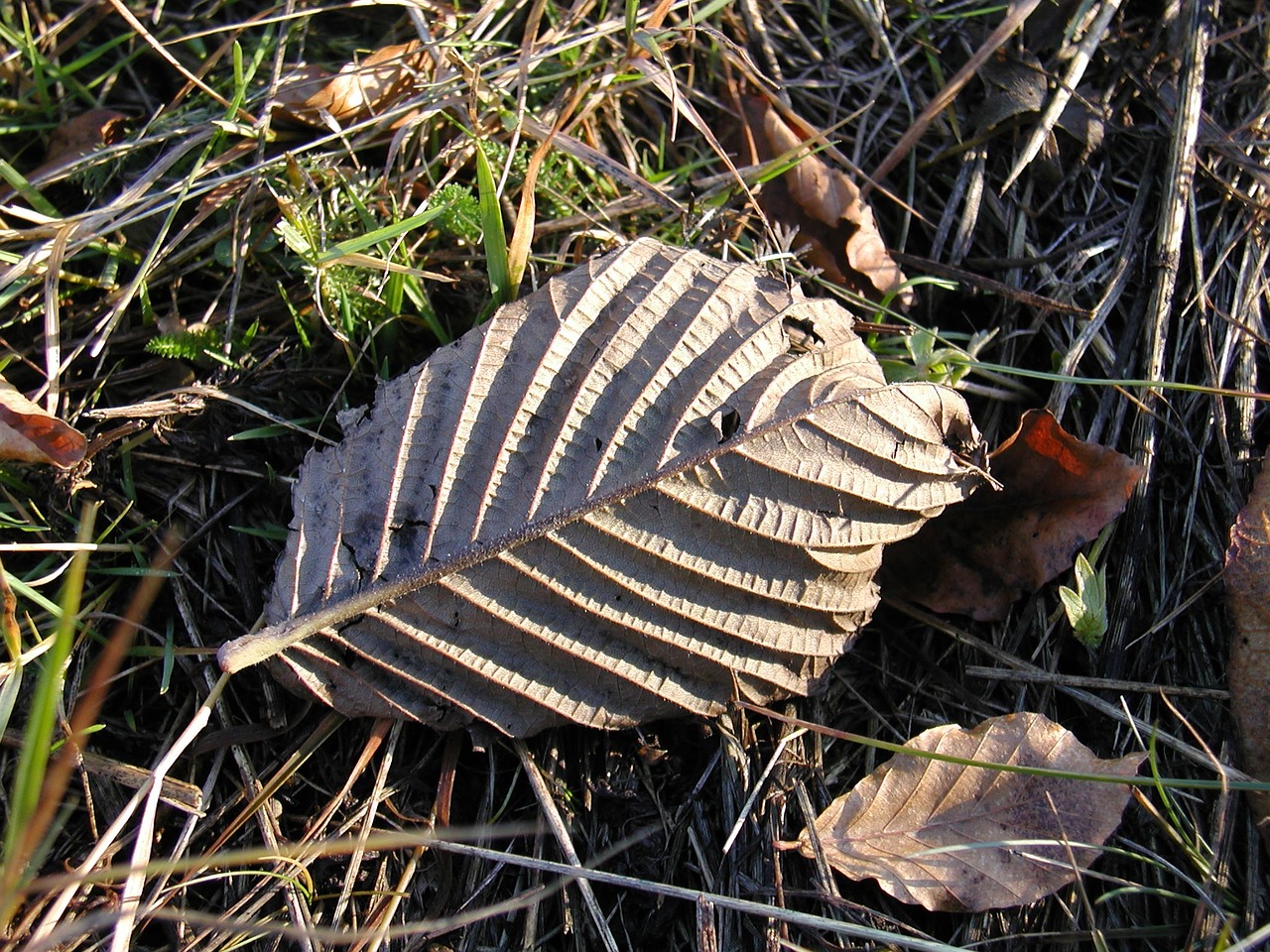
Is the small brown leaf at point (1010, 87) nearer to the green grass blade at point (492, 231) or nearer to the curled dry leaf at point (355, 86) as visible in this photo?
the green grass blade at point (492, 231)

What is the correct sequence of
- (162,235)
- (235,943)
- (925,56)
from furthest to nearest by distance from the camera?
(925,56)
(162,235)
(235,943)

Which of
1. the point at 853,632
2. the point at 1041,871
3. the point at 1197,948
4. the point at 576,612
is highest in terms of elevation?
the point at 576,612

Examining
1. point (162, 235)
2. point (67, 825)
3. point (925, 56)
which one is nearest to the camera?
point (67, 825)

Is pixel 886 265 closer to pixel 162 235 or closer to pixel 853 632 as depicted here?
pixel 853 632

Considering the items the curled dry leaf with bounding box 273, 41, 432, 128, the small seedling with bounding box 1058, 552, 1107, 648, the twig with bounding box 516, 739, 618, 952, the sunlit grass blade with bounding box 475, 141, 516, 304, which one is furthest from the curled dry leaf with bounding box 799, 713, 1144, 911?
the curled dry leaf with bounding box 273, 41, 432, 128

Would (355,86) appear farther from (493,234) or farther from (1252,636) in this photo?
(1252,636)

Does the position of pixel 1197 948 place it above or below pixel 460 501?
below

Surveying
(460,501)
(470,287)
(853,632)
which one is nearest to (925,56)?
(470,287)

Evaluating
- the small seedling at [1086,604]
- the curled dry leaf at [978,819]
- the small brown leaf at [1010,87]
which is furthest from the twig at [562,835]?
the small brown leaf at [1010,87]
